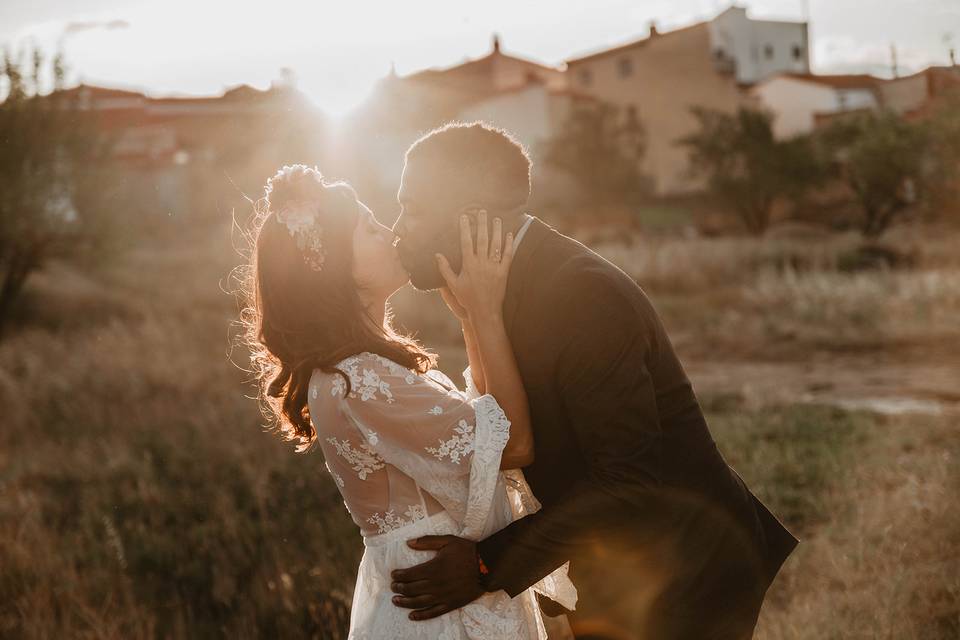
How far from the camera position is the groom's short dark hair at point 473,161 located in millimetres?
2496

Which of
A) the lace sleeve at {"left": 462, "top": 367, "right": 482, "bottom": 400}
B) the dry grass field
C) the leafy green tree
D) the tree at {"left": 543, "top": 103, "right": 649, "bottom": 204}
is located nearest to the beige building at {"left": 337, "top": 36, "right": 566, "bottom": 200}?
the tree at {"left": 543, "top": 103, "right": 649, "bottom": 204}

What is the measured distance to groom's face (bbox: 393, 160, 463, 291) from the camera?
2.53 metres

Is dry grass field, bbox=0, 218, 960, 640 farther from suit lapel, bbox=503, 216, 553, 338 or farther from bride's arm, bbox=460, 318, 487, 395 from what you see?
suit lapel, bbox=503, 216, 553, 338

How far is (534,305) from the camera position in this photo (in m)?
2.54

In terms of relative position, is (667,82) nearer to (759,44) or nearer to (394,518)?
(759,44)

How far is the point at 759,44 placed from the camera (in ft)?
184

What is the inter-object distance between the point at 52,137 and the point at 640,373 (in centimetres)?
1705

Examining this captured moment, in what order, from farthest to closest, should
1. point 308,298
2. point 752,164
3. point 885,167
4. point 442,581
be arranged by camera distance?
point 752,164, point 885,167, point 308,298, point 442,581

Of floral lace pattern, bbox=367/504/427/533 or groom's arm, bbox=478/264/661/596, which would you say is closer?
groom's arm, bbox=478/264/661/596

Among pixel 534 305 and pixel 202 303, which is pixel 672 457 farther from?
pixel 202 303

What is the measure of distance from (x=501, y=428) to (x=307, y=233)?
2.84ft

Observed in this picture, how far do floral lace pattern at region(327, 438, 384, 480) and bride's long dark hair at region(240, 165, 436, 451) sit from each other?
0.22 metres

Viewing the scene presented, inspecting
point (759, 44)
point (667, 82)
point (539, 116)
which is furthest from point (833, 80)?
point (539, 116)

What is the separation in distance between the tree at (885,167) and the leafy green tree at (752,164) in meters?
2.51
